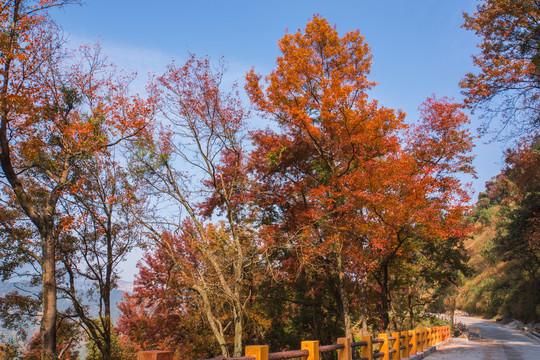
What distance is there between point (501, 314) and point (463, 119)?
31.8 metres

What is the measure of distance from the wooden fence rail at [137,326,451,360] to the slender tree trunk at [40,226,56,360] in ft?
18.6

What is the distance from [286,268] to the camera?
568 inches

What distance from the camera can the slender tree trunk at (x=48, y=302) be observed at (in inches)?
330

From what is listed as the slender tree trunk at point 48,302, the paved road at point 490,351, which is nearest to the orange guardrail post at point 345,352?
the slender tree trunk at point 48,302

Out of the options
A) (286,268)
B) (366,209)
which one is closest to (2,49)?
(286,268)

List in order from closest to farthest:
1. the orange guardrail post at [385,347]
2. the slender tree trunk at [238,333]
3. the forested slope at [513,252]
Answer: the orange guardrail post at [385,347], the slender tree trunk at [238,333], the forested slope at [513,252]

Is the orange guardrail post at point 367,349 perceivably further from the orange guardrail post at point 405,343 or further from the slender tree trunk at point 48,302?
the slender tree trunk at point 48,302

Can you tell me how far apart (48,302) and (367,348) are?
738cm

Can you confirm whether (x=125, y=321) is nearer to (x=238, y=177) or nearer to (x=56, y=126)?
(x=238, y=177)

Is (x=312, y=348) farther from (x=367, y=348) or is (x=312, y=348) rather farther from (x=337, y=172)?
(x=337, y=172)

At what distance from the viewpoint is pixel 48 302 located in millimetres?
8695

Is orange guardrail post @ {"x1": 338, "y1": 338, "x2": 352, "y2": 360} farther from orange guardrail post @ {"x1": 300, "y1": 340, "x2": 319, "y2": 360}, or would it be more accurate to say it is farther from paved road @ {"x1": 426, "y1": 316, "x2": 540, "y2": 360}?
paved road @ {"x1": 426, "y1": 316, "x2": 540, "y2": 360}

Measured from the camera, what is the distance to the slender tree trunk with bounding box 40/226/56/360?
8383mm

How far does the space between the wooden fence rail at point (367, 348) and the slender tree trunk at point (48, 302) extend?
5.68m
